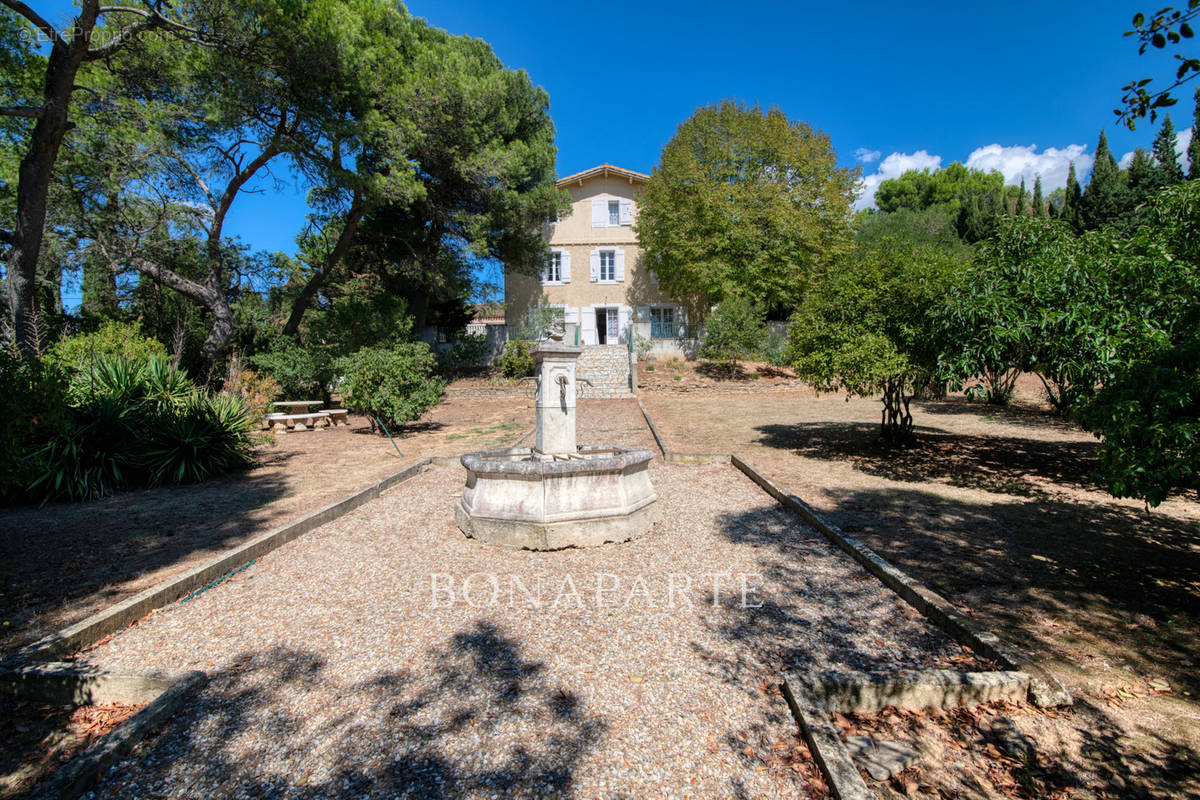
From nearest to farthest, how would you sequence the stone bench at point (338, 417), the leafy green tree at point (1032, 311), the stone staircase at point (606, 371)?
the leafy green tree at point (1032, 311) → the stone bench at point (338, 417) → the stone staircase at point (606, 371)

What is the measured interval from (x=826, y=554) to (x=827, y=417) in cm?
1103

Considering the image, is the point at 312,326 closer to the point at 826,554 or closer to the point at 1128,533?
the point at 826,554

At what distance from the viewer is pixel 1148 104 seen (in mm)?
2260

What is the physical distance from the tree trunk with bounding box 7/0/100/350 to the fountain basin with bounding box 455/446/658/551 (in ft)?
36.1

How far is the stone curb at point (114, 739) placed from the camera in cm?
220

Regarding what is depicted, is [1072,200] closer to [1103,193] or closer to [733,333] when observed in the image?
[1103,193]

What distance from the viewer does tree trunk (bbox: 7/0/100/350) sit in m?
10.2

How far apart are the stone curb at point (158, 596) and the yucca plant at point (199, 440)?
150 inches

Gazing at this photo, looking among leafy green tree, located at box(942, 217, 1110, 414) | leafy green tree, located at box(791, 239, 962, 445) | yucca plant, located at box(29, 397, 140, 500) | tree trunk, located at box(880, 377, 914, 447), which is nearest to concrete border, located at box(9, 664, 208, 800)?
yucca plant, located at box(29, 397, 140, 500)

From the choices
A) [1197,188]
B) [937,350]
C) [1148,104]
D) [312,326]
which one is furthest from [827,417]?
[312,326]

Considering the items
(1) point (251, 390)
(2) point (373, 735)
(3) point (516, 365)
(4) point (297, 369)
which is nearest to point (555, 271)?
(3) point (516, 365)

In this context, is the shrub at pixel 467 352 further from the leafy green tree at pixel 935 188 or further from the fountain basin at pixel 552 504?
the leafy green tree at pixel 935 188

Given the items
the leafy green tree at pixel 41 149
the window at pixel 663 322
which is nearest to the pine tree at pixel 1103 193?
the window at pixel 663 322

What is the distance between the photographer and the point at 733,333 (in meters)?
21.8
